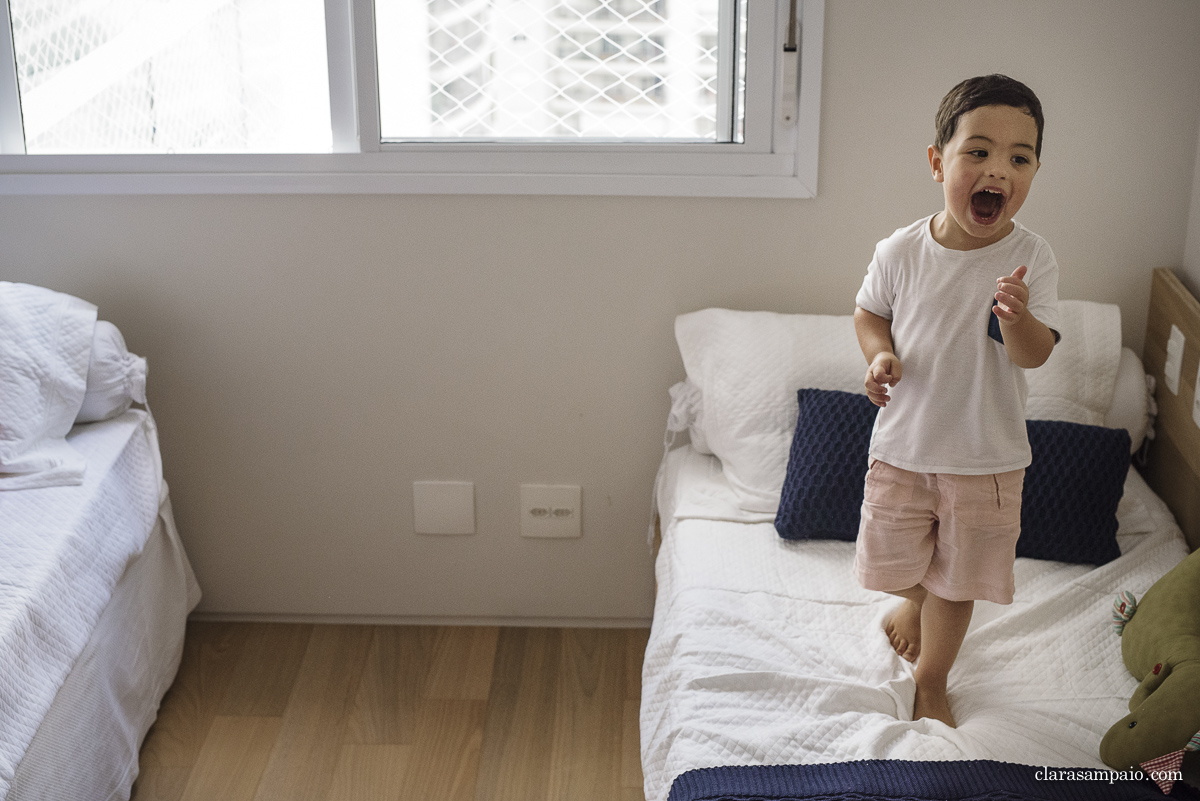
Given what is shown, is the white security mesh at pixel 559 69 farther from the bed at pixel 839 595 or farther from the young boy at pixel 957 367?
the young boy at pixel 957 367

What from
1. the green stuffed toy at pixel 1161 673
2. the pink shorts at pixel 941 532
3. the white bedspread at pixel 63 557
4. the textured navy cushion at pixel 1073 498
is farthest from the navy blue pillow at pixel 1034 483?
the white bedspread at pixel 63 557

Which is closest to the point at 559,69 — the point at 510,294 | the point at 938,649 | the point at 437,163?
the point at 437,163

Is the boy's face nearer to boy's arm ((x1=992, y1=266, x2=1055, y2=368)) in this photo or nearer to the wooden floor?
boy's arm ((x1=992, y1=266, x2=1055, y2=368))

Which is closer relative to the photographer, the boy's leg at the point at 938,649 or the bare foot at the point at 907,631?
the boy's leg at the point at 938,649

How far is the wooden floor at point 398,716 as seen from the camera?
1826 mm

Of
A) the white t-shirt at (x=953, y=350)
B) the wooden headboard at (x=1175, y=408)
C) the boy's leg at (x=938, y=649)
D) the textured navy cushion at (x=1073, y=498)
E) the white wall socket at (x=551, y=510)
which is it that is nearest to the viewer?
the white t-shirt at (x=953, y=350)

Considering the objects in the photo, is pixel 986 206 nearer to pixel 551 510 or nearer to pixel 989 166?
pixel 989 166

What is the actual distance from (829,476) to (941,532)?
15.1 inches

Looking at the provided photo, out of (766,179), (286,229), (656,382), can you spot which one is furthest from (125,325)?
(766,179)

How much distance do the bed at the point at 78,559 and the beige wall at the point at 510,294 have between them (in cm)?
18

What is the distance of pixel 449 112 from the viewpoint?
204cm

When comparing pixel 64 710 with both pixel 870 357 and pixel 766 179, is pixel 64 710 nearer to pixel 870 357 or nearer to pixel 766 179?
pixel 870 357

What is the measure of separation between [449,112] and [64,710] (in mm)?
1263

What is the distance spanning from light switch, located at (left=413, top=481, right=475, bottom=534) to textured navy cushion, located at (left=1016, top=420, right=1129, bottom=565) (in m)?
1.11
